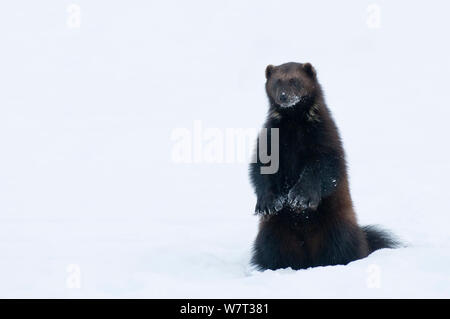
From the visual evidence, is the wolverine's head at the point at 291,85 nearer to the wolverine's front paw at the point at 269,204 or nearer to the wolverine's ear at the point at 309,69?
the wolverine's ear at the point at 309,69

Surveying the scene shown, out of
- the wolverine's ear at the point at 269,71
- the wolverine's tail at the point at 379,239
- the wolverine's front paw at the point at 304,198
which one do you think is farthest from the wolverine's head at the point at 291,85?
the wolverine's tail at the point at 379,239

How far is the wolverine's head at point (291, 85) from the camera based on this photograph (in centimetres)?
478

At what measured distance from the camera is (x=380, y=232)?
5062mm

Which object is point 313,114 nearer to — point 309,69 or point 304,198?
point 309,69

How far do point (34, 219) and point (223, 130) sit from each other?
22.5ft

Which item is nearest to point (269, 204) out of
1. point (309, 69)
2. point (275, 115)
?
point (275, 115)

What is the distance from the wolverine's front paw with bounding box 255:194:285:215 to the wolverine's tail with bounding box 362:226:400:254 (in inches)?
27.7

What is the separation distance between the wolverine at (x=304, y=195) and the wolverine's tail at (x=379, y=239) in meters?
0.18

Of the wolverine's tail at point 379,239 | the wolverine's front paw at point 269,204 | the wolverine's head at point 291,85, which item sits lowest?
the wolverine's tail at point 379,239

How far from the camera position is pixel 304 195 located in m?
4.50

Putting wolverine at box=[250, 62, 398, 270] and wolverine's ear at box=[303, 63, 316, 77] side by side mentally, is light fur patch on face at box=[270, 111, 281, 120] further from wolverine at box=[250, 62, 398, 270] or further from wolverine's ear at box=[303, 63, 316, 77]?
wolverine's ear at box=[303, 63, 316, 77]
